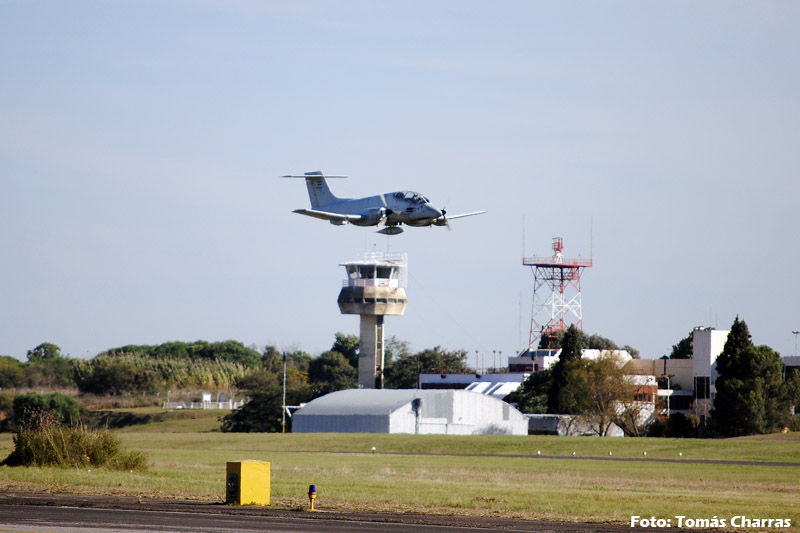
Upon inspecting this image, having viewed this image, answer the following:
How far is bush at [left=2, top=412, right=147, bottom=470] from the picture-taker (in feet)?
151

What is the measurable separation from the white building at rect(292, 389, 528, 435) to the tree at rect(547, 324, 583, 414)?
5.15 m

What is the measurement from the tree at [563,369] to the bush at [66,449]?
6857cm

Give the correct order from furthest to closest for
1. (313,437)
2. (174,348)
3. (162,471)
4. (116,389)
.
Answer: (174,348) < (116,389) < (313,437) < (162,471)

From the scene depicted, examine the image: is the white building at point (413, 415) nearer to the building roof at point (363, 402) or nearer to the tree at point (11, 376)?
the building roof at point (363, 402)

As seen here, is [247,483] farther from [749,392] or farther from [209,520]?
[749,392]

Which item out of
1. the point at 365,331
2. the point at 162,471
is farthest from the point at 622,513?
the point at 365,331

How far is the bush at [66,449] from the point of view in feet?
151

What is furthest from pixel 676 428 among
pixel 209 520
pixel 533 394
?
Result: pixel 209 520

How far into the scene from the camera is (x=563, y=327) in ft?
445

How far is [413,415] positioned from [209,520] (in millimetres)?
72899

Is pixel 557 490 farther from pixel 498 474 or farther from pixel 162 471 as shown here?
pixel 162 471

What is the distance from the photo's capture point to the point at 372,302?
133250mm

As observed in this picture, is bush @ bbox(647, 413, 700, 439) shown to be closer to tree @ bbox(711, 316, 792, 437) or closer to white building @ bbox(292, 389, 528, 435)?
tree @ bbox(711, 316, 792, 437)

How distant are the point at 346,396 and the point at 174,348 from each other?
8434 cm
